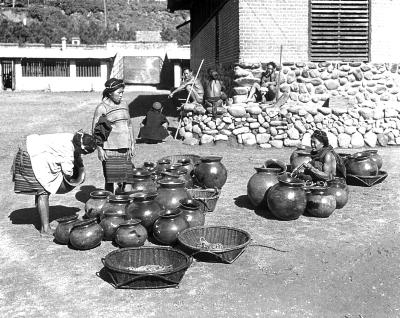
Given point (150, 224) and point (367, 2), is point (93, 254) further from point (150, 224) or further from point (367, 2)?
point (367, 2)

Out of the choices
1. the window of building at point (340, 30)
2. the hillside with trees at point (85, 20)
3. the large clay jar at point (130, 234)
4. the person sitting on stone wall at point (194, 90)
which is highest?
the hillside with trees at point (85, 20)

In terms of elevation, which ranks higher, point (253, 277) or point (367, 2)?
point (367, 2)

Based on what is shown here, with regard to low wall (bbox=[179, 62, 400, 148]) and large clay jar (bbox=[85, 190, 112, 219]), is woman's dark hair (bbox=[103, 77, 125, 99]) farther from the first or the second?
low wall (bbox=[179, 62, 400, 148])

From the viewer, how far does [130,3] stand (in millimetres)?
71188

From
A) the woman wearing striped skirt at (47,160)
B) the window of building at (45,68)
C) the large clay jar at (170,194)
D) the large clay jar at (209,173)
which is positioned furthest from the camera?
the window of building at (45,68)

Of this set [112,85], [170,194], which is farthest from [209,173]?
[112,85]

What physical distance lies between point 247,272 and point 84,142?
7.15 ft

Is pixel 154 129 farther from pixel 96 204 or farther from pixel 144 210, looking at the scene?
pixel 144 210

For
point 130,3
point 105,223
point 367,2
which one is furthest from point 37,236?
point 130,3

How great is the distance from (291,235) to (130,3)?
69847 mm

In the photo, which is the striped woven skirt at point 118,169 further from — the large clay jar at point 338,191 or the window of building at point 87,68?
the window of building at point 87,68

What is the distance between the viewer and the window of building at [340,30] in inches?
516

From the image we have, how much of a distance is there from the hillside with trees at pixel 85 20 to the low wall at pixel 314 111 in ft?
98.4

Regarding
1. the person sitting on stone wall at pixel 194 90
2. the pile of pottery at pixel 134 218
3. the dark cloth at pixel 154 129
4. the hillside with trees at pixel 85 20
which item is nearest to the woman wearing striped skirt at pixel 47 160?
the pile of pottery at pixel 134 218
